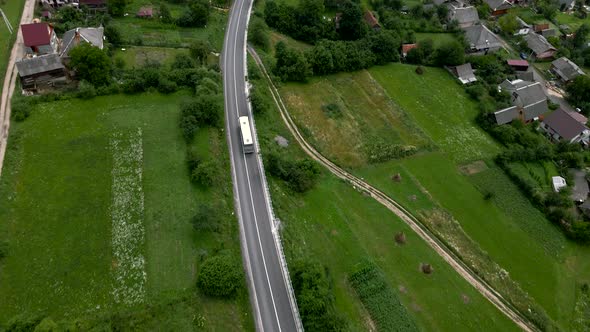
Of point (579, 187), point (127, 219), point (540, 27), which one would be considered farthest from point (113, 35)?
point (540, 27)

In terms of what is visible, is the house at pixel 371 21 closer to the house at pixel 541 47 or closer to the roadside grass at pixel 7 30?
the house at pixel 541 47

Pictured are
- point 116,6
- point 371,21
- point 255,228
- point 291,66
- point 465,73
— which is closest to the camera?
point 255,228

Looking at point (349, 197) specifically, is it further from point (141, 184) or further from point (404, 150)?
point (141, 184)

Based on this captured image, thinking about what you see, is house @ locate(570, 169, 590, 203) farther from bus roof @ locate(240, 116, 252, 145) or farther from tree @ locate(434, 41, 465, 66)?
bus roof @ locate(240, 116, 252, 145)

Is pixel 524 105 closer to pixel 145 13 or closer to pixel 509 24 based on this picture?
pixel 509 24

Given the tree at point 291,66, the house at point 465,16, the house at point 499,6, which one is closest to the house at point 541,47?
the house at point 465,16

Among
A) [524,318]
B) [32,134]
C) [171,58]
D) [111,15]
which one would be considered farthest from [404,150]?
[111,15]

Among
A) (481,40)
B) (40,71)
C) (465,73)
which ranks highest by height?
(40,71)
